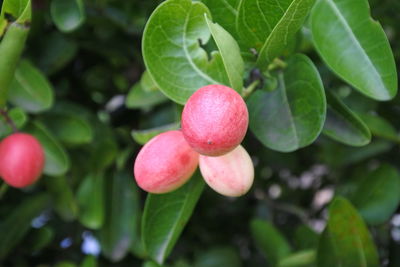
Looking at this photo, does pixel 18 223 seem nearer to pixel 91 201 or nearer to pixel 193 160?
pixel 91 201

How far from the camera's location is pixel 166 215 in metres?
0.88

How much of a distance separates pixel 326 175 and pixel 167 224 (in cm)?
103

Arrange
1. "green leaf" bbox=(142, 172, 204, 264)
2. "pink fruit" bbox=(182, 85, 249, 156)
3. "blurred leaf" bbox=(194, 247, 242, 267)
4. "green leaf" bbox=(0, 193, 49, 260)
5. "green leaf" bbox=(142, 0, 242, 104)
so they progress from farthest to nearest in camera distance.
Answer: "blurred leaf" bbox=(194, 247, 242, 267)
"green leaf" bbox=(0, 193, 49, 260)
"green leaf" bbox=(142, 172, 204, 264)
"green leaf" bbox=(142, 0, 242, 104)
"pink fruit" bbox=(182, 85, 249, 156)

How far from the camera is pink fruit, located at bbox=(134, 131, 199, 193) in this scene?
0.70 m

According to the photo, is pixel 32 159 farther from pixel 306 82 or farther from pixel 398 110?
pixel 398 110

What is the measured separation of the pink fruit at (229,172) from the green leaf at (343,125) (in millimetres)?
225

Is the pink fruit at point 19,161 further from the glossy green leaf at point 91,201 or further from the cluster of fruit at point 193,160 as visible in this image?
the glossy green leaf at point 91,201

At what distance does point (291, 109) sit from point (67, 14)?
472mm

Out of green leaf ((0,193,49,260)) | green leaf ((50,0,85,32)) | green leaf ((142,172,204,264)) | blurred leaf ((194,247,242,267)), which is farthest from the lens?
blurred leaf ((194,247,242,267))

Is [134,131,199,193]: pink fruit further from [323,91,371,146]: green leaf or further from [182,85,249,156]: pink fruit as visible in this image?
[323,91,371,146]: green leaf

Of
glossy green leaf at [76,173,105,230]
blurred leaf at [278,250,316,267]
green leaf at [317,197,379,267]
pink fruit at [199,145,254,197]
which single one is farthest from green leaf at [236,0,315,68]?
glossy green leaf at [76,173,105,230]

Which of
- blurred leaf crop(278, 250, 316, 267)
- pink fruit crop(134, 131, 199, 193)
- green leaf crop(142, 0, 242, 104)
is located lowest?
blurred leaf crop(278, 250, 316, 267)

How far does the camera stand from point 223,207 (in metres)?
1.81

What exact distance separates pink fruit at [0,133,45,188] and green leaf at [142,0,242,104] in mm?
255
